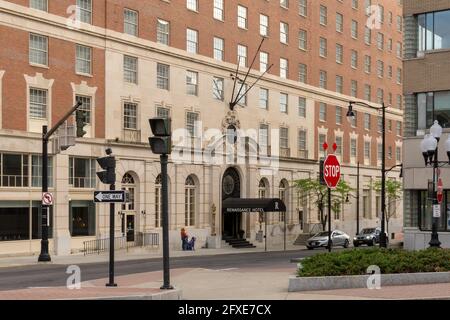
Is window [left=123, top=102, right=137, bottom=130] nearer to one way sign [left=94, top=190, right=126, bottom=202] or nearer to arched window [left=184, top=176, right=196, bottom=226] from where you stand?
arched window [left=184, top=176, right=196, bottom=226]

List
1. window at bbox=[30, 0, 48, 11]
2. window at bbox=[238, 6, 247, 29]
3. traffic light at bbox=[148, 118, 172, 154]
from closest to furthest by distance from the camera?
traffic light at bbox=[148, 118, 172, 154] < window at bbox=[30, 0, 48, 11] < window at bbox=[238, 6, 247, 29]

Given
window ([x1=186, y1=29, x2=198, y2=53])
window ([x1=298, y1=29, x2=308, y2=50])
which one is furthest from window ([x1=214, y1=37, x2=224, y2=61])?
window ([x1=298, y1=29, x2=308, y2=50])

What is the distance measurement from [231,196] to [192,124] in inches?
320

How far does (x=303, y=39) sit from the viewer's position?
71.2m

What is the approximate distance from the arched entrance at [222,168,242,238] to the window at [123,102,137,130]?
1164 centimetres

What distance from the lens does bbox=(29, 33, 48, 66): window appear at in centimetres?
4394

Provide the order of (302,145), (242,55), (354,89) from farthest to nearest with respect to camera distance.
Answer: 1. (354,89)
2. (302,145)
3. (242,55)

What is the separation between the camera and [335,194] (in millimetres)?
72188

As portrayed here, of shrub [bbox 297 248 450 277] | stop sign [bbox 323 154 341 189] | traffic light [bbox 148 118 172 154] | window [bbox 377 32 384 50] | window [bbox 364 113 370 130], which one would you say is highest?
window [bbox 377 32 384 50]

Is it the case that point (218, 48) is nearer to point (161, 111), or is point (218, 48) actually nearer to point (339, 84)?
point (161, 111)

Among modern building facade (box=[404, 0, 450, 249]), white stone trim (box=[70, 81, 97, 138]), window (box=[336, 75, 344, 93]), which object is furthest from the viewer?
window (box=[336, 75, 344, 93])

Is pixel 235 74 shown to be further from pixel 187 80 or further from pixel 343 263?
pixel 343 263

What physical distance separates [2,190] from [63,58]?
31.2ft

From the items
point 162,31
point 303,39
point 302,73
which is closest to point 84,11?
point 162,31
